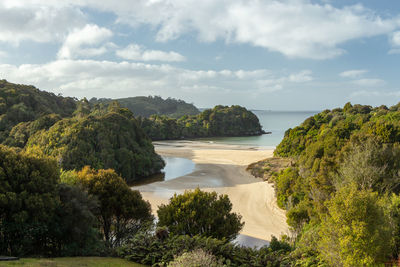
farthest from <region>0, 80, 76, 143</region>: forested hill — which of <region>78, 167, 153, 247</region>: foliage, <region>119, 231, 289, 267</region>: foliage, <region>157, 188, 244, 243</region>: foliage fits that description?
<region>119, 231, 289, 267</region>: foliage

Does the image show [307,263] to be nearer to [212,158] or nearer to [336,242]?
[336,242]

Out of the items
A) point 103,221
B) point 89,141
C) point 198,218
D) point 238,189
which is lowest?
point 238,189

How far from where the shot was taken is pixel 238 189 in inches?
1188

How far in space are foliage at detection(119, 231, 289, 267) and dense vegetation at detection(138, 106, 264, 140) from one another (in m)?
81.1

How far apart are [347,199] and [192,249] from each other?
5.91 meters

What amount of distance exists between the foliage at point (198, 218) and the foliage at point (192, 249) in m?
1.59

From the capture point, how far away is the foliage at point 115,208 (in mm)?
15047

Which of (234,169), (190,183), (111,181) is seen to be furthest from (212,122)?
(111,181)

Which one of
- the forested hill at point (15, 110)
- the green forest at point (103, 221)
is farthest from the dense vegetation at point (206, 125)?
the green forest at point (103, 221)

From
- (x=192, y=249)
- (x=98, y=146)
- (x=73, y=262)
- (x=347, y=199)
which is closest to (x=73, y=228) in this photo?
(x=73, y=262)

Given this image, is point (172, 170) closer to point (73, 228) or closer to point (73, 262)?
point (73, 228)

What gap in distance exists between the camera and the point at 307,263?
36.1 ft

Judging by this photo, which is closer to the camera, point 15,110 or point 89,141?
point 89,141

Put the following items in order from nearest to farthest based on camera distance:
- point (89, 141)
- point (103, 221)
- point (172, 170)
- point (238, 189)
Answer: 1. point (103, 221)
2. point (238, 189)
3. point (89, 141)
4. point (172, 170)
